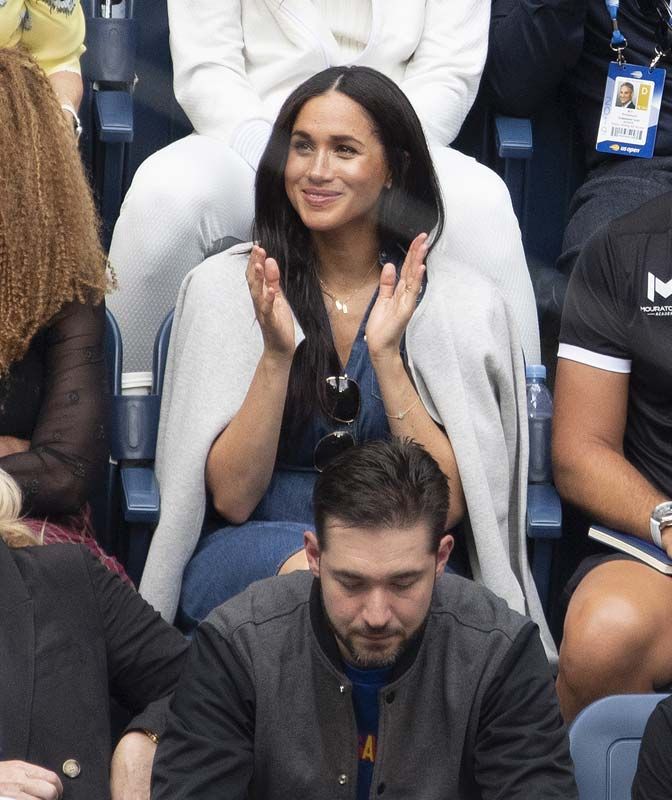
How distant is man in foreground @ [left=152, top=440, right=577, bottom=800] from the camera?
7.35 ft

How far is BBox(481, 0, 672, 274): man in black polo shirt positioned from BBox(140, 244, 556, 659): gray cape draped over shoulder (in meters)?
0.60

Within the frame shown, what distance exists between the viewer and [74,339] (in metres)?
2.87

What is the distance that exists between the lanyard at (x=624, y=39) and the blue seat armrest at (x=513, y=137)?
0.88 ft

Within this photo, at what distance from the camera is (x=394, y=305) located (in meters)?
2.92

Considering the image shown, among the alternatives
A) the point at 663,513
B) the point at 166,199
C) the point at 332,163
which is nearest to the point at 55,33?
the point at 166,199

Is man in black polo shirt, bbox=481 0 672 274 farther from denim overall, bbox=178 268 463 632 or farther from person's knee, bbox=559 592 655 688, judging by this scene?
person's knee, bbox=559 592 655 688

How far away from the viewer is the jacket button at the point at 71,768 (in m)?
2.25

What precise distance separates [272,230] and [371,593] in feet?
3.67

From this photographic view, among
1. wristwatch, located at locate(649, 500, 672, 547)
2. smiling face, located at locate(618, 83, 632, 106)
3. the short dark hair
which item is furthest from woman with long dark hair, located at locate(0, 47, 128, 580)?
smiling face, located at locate(618, 83, 632, 106)

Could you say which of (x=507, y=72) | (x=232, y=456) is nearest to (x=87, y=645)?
(x=232, y=456)

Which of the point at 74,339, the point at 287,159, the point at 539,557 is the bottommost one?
the point at 539,557

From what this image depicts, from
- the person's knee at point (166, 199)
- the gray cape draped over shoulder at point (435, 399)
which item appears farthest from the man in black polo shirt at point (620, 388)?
the person's knee at point (166, 199)

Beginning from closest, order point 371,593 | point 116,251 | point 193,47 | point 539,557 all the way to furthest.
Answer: point 371,593
point 539,557
point 116,251
point 193,47

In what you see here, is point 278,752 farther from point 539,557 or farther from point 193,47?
point 193,47
